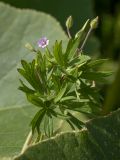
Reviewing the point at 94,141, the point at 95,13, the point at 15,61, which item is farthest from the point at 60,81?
the point at 95,13

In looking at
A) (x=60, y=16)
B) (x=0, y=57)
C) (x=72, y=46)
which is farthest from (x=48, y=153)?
(x=60, y=16)

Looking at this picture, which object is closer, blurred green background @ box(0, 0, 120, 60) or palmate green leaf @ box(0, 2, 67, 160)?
palmate green leaf @ box(0, 2, 67, 160)

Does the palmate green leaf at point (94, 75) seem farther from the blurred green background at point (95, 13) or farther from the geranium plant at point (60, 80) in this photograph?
the blurred green background at point (95, 13)

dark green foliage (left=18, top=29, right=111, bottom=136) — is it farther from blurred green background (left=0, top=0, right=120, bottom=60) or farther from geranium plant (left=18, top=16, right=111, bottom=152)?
blurred green background (left=0, top=0, right=120, bottom=60)

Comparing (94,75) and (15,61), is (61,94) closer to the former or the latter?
(94,75)

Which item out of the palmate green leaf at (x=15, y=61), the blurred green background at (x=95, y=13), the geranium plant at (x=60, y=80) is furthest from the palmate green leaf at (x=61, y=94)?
the blurred green background at (x=95, y=13)

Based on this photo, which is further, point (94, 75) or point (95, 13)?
point (95, 13)

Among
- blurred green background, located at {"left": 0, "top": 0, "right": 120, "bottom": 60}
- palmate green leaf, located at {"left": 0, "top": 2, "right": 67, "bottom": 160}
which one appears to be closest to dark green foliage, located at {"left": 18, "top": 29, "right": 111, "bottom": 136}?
palmate green leaf, located at {"left": 0, "top": 2, "right": 67, "bottom": 160}

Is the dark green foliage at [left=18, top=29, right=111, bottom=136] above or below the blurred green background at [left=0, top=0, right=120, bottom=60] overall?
below
